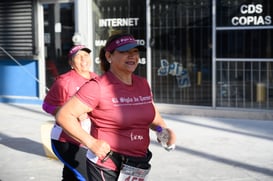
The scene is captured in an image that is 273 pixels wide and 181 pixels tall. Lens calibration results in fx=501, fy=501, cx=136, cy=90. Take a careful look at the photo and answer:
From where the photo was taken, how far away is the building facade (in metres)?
9.13

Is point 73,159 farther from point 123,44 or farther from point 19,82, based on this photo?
point 19,82

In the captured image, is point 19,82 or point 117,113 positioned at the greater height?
point 117,113

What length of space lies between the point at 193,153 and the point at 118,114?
3.84m

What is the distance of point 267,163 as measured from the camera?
245 inches

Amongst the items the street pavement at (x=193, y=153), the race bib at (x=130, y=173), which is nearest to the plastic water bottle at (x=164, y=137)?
the race bib at (x=130, y=173)

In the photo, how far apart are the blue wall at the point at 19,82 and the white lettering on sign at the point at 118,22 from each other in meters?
2.13

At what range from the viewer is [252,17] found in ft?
29.6

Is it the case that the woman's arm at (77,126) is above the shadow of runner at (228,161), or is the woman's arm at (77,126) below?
above

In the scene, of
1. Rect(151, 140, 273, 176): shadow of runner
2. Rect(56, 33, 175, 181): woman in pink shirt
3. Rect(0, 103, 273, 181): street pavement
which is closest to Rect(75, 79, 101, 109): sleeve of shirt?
Rect(56, 33, 175, 181): woman in pink shirt

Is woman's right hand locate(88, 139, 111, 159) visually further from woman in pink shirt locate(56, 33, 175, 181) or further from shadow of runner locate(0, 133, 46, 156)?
shadow of runner locate(0, 133, 46, 156)

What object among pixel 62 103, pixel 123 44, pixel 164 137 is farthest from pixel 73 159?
pixel 123 44

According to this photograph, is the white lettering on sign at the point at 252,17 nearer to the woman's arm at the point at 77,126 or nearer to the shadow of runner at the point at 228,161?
Result: the shadow of runner at the point at 228,161

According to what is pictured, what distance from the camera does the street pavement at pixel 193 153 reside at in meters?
5.90

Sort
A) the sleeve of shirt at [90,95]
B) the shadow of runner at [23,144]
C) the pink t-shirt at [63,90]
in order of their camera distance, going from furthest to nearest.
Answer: the shadow of runner at [23,144] → the pink t-shirt at [63,90] → the sleeve of shirt at [90,95]
